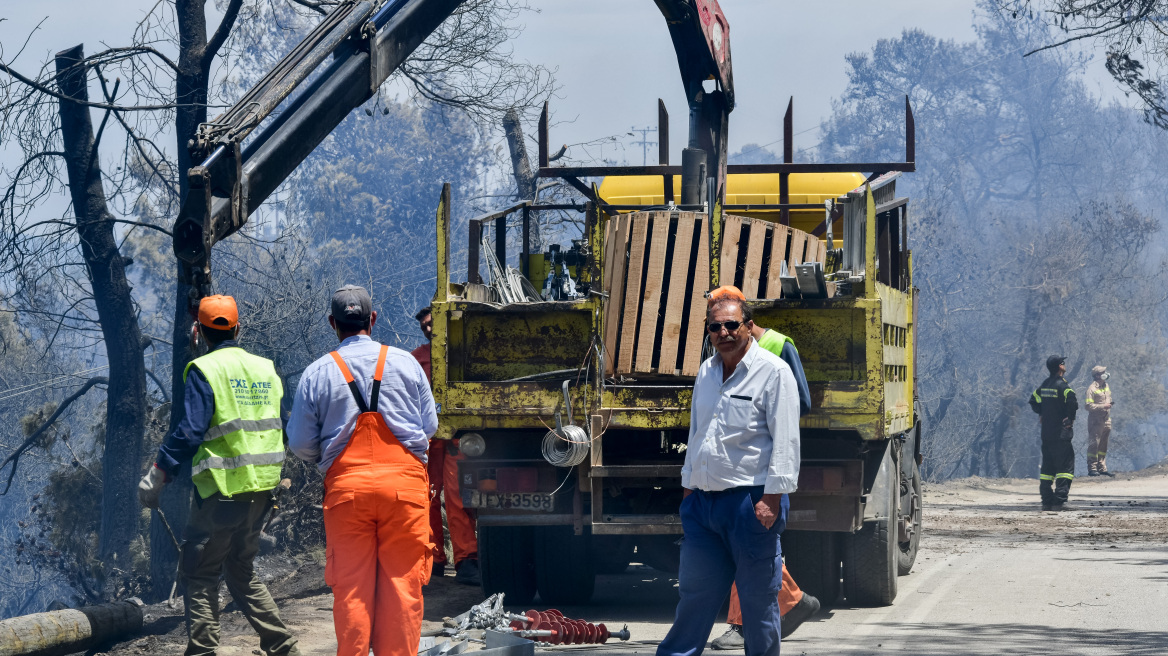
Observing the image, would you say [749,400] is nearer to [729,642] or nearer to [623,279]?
[729,642]

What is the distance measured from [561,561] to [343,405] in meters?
3.62

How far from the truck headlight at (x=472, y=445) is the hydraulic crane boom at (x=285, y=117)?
1787mm

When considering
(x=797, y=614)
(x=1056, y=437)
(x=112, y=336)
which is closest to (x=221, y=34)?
(x=112, y=336)

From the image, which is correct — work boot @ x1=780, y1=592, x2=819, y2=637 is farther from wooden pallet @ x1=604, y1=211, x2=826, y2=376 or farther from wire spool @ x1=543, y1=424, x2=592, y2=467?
wooden pallet @ x1=604, y1=211, x2=826, y2=376

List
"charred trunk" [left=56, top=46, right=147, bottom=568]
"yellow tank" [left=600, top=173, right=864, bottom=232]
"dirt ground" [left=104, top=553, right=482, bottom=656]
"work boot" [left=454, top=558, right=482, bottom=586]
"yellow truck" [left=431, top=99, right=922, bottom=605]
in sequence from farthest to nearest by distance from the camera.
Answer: "charred trunk" [left=56, top=46, right=147, bottom=568] < "yellow tank" [left=600, top=173, right=864, bottom=232] < "work boot" [left=454, top=558, right=482, bottom=586] < "yellow truck" [left=431, top=99, right=922, bottom=605] < "dirt ground" [left=104, top=553, right=482, bottom=656]

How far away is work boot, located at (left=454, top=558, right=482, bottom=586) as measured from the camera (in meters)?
9.23

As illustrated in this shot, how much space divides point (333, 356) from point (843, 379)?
3248 millimetres

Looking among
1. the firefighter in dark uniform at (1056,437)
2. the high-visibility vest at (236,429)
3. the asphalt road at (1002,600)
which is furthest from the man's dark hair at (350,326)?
the firefighter in dark uniform at (1056,437)

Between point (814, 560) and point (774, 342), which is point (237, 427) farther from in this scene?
point (814, 560)

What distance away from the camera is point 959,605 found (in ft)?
27.8

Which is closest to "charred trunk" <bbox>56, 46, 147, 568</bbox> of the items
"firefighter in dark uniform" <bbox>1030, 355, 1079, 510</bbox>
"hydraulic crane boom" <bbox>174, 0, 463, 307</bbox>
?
"hydraulic crane boom" <bbox>174, 0, 463, 307</bbox>

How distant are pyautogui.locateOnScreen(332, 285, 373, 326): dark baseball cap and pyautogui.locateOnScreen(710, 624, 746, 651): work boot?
2676 mm

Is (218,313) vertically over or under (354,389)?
over

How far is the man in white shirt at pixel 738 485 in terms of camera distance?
5.10 metres
